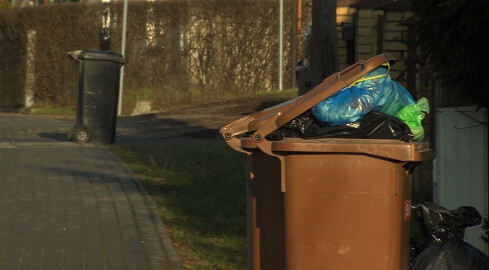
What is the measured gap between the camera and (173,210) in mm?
9422

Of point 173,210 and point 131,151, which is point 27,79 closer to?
point 131,151

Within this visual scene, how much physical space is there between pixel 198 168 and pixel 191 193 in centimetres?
186

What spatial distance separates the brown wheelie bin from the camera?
4.88m

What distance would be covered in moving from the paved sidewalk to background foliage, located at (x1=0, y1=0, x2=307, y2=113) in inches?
486

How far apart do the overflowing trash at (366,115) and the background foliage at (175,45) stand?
2023 centimetres

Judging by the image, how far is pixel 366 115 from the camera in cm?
504

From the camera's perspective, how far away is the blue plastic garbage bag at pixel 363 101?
16.5 ft

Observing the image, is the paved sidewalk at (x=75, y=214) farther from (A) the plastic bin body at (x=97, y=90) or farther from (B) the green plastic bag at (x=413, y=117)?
(B) the green plastic bag at (x=413, y=117)

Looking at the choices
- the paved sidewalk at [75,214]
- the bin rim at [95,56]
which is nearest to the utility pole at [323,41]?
the paved sidewalk at [75,214]

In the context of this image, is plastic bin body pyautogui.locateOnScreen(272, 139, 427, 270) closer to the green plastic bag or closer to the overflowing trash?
the overflowing trash

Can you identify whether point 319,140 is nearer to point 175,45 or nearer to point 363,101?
point 363,101

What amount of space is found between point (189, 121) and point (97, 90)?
509 cm

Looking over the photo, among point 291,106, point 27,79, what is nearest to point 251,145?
point 291,106

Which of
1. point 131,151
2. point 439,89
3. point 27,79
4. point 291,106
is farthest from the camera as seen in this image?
point 27,79
